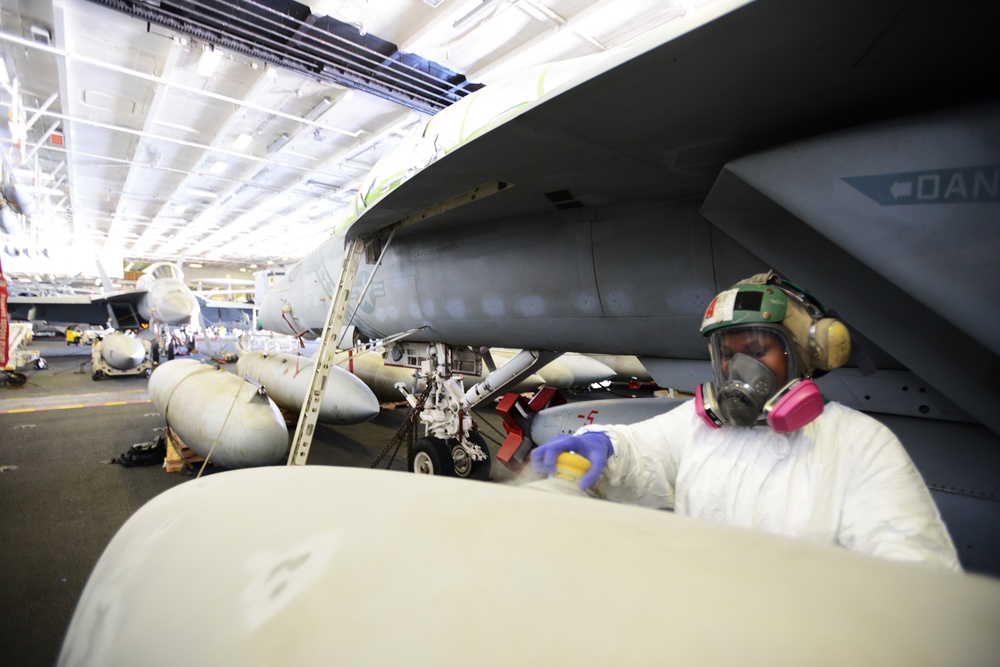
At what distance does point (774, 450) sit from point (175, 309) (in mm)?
14190

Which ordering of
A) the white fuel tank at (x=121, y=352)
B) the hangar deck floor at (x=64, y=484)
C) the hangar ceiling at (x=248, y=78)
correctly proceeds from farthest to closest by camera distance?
the white fuel tank at (x=121, y=352)
the hangar ceiling at (x=248, y=78)
the hangar deck floor at (x=64, y=484)

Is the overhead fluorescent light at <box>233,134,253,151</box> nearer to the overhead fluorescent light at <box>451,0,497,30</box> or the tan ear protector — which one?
the overhead fluorescent light at <box>451,0,497,30</box>

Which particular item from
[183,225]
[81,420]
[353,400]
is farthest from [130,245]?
[353,400]

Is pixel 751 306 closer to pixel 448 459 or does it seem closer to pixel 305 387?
pixel 448 459

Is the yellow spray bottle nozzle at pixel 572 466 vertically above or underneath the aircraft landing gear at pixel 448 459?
above

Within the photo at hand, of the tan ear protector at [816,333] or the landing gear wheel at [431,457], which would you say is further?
the landing gear wheel at [431,457]

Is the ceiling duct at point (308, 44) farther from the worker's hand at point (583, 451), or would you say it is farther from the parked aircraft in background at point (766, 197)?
the worker's hand at point (583, 451)

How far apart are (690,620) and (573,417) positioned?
3899 millimetres

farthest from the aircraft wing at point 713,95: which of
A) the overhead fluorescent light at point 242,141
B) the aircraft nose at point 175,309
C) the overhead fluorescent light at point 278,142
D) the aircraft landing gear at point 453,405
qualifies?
the aircraft nose at point 175,309

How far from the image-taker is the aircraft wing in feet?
3.50

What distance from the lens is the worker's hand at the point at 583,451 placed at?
1192 mm

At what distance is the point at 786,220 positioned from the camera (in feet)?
6.01

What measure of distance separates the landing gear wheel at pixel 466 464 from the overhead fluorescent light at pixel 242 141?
8.68 meters

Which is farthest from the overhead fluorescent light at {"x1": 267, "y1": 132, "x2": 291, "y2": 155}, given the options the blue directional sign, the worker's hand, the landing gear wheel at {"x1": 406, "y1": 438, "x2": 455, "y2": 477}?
the blue directional sign
